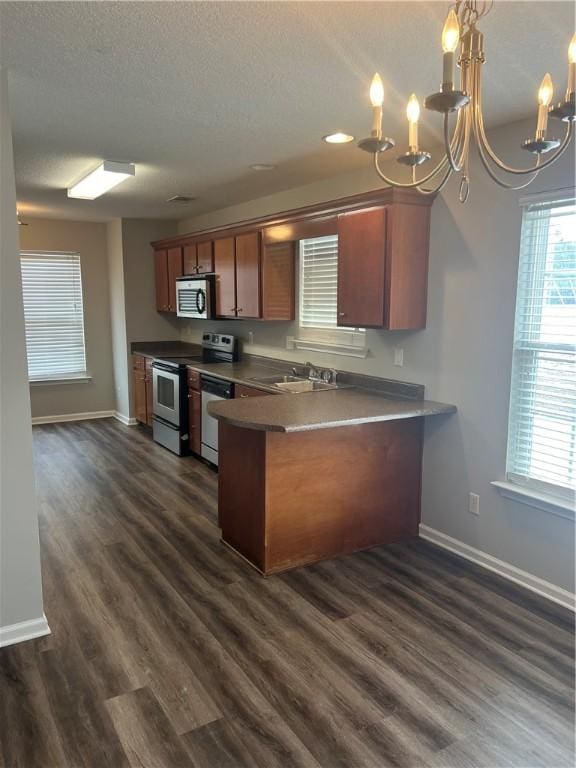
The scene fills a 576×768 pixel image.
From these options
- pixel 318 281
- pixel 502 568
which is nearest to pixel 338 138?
pixel 318 281

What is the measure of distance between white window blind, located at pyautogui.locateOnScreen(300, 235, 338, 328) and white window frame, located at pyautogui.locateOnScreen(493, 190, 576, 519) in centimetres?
153

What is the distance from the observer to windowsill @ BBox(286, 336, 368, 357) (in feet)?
13.0

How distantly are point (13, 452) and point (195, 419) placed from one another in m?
2.82

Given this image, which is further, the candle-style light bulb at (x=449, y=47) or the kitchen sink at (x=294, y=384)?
the kitchen sink at (x=294, y=384)

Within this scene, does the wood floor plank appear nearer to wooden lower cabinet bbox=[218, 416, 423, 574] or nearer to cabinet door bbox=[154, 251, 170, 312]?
wooden lower cabinet bbox=[218, 416, 423, 574]

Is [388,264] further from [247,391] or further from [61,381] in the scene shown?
[61,381]

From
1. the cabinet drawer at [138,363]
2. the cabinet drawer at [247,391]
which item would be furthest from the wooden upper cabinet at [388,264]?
the cabinet drawer at [138,363]

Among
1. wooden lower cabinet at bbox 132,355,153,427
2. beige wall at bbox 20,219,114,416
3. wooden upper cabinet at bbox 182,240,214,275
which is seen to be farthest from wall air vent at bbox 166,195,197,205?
beige wall at bbox 20,219,114,416

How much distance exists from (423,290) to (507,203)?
695 millimetres

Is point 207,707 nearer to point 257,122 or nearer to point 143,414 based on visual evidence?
point 257,122

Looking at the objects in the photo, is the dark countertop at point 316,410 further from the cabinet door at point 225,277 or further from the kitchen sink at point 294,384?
the cabinet door at point 225,277

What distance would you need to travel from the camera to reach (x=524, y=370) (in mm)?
2898

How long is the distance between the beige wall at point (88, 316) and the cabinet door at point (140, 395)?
2.48 feet

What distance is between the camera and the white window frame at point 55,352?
257 inches
